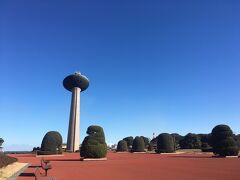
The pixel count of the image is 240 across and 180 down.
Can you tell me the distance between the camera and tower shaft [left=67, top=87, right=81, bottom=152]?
84.2 meters

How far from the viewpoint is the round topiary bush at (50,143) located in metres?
49.8

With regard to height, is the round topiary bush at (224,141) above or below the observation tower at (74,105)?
below

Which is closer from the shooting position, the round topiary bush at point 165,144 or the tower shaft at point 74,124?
the round topiary bush at point 165,144

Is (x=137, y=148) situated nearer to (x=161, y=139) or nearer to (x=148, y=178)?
(x=161, y=139)

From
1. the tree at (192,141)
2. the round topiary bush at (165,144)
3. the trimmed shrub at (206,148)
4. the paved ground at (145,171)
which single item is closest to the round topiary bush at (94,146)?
the paved ground at (145,171)

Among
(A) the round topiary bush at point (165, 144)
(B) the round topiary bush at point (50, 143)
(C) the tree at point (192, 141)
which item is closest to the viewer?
(B) the round topiary bush at point (50, 143)

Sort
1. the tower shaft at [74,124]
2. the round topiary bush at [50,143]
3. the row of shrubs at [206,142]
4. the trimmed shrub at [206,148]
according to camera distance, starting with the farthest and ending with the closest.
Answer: the tower shaft at [74,124] → the trimmed shrub at [206,148] → the round topiary bush at [50,143] → the row of shrubs at [206,142]

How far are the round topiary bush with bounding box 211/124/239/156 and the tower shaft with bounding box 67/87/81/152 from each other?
5178 cm

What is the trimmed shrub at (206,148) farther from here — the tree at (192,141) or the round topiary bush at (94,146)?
the round topiary bush at (94,146)

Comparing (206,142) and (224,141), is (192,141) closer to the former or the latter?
(206,142)

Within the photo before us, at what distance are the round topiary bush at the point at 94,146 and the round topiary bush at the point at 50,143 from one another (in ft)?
51.9

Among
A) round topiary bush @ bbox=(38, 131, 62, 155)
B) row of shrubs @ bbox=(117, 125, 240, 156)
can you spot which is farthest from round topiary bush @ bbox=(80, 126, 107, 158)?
row of shrubs @ bbox=(117, 125, 240, 156)

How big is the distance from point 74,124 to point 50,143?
118ft

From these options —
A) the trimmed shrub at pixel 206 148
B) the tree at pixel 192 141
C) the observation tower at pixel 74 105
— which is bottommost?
the trimmed shrub at pixel 206 148
